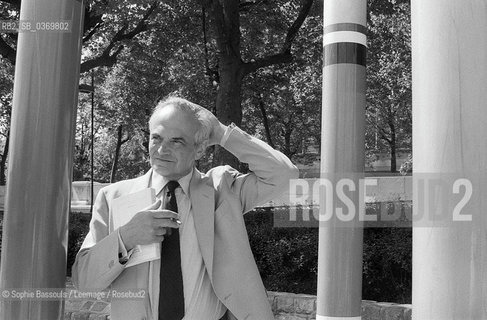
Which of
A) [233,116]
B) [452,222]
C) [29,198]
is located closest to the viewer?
[452,222]

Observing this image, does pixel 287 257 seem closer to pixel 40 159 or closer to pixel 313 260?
pixel 313 260

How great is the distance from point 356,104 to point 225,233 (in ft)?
3.53

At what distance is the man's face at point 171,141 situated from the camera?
228 centimetres

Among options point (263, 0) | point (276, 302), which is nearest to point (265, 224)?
point (276, 302)

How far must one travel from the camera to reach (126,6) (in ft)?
30.0

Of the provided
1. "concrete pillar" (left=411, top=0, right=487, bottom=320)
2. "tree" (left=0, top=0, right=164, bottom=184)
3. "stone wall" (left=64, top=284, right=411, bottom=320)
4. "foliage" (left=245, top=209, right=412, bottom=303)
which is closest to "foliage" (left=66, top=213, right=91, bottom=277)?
"foliage" (left=245, top=209, right=412, bottom=303)

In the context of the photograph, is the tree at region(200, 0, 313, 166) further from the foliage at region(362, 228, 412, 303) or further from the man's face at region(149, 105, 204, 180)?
the man's face at region(149, 105, 204, 180)

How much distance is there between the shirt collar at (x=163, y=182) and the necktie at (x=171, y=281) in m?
0.19

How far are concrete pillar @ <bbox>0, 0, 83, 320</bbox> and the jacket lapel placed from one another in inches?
24.1

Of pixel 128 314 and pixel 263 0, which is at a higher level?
pixel 263 0

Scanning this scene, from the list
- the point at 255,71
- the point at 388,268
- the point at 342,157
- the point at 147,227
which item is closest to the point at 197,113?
the point at 147,227

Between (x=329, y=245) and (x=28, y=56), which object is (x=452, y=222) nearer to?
(x=329, y=245)

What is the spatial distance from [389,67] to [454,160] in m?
16.1

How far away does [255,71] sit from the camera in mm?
13906
